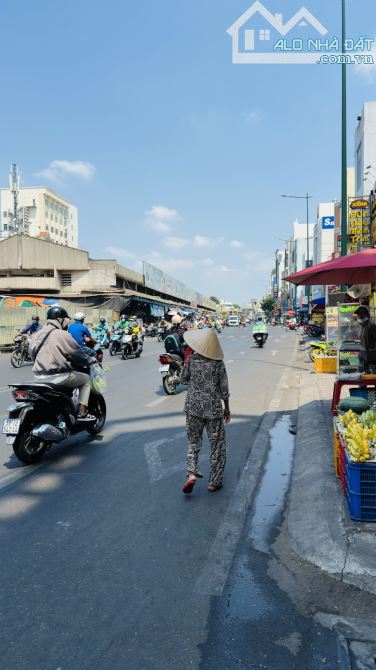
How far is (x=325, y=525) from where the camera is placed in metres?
3.87

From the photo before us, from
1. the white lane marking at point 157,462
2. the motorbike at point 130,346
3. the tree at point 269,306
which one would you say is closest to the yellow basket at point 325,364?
the motorbike at point 130,346

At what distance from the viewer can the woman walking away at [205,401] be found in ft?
15.8

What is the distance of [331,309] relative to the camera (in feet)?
53.9

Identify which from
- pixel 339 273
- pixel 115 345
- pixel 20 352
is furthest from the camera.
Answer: pixel 115 345

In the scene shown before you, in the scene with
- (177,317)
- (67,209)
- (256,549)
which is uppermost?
(67,209)

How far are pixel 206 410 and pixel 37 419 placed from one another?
2141 millimetres

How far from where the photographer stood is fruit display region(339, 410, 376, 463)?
3.85m

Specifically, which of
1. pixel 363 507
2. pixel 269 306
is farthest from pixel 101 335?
pixel 269 306

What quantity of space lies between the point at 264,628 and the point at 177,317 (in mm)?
8072

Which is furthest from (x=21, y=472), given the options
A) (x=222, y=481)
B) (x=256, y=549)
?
(x=256, y=549)

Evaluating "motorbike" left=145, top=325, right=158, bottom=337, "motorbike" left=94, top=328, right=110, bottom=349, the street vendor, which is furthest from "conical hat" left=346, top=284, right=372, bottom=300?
"motorbike" left=145, top=325, right=158, bottom=337

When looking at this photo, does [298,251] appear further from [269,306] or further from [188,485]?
[188,485]

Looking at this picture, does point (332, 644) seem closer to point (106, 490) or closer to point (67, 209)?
point (106, 490)

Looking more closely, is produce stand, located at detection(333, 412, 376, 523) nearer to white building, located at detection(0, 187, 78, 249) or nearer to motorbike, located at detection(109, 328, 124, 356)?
motorbike, located at detection(109, 328, 124, 356)
